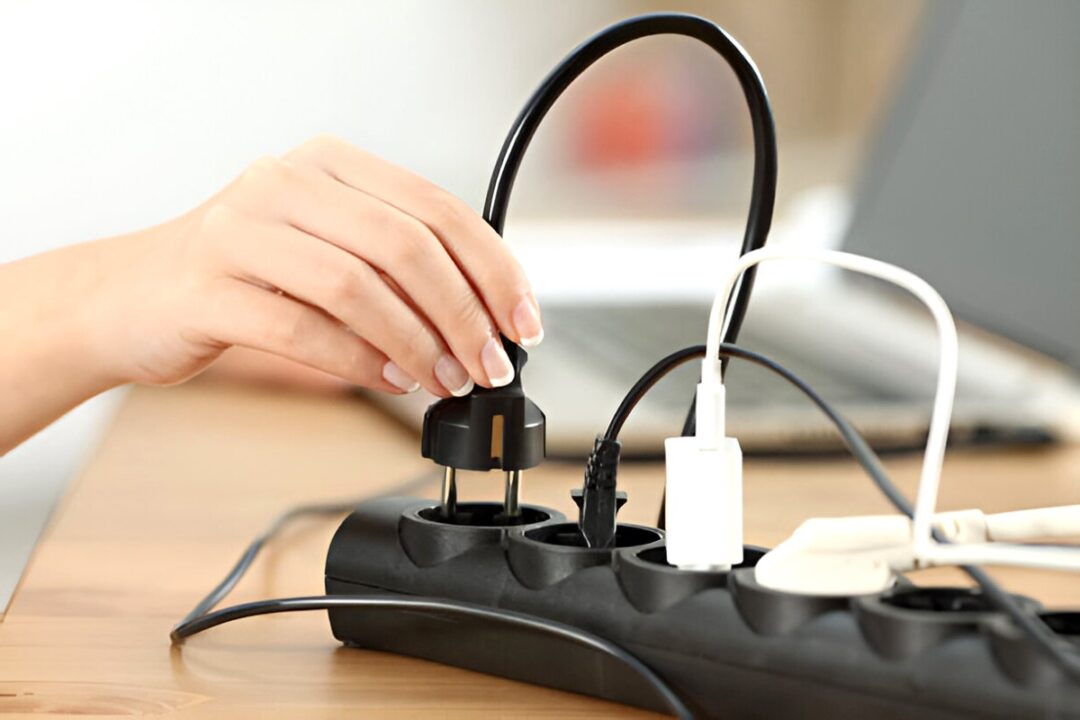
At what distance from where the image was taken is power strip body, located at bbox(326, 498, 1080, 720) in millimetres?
349

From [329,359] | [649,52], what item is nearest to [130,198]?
[649,52]

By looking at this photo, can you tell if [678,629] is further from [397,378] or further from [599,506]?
[397,378]

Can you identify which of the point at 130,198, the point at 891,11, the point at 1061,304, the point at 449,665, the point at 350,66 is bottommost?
the point at 449,665

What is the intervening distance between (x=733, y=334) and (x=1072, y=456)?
0.41 metres

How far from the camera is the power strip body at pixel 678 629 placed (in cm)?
35

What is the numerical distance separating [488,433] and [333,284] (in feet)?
0.39

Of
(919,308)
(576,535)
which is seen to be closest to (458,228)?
(576,535)

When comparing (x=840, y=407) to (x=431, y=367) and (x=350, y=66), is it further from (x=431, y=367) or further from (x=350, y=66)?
(x=350, y=66)

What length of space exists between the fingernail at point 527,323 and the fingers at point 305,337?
0.07 m

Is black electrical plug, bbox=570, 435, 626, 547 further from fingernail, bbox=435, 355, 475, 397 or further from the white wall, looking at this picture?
the white wall

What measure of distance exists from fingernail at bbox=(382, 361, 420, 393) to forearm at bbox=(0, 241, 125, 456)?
242mm

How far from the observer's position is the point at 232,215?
59 cm

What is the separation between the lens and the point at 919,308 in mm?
1124

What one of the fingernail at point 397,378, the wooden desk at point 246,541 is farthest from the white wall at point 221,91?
the fingernail at point 397,378
